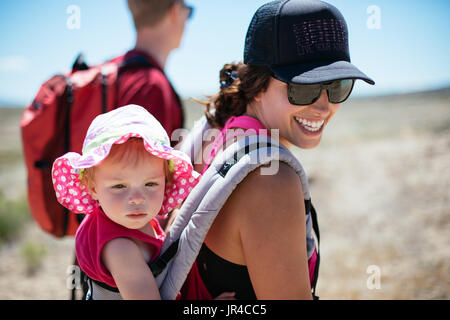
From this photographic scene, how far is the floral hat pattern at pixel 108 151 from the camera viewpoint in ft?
5.59

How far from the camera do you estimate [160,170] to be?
1.81m

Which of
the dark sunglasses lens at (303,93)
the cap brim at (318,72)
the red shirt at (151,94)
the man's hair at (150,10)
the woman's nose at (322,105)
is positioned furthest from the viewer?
the man's hair at (150,10)

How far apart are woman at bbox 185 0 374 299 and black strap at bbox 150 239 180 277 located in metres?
0.23

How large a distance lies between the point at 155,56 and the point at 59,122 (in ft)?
2.97

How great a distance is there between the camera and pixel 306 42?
1.88 metres

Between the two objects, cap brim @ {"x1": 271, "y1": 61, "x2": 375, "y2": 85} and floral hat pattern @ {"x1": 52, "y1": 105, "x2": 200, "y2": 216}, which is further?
cap brim @ {"x1": 271, "y1": 61, "x2": 375, "y2": 85}

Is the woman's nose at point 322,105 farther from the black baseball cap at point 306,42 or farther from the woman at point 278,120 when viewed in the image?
the black baseball cap at point 306,42

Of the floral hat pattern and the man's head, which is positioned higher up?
the man's head

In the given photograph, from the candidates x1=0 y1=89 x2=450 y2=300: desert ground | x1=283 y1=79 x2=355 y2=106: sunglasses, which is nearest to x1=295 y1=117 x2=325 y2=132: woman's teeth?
x1=283 y1=79 x2=355 y2=106: sunglasses

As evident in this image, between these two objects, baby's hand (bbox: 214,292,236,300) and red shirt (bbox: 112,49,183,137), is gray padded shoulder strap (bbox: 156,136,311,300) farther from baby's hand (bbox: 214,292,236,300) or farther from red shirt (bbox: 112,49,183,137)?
red shirt (bbox: 112,49,183,137)

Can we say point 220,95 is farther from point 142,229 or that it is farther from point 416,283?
point 416,283

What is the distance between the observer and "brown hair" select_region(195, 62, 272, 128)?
6.75 ft

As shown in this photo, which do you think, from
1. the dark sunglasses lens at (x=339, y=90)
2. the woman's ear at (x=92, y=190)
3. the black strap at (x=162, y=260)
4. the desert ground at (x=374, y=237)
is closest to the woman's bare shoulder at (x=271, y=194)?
the black strap at (x=162, y=260)
